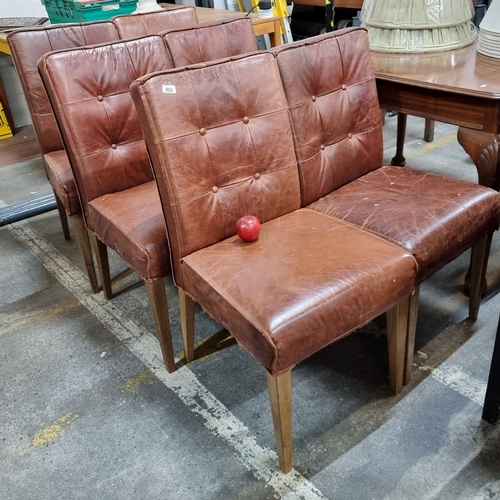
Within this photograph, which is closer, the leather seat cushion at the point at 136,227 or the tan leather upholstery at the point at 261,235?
the tan leather upholstery at the point at 261,235

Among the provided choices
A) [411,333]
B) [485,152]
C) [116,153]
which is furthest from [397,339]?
Result: [116,153]

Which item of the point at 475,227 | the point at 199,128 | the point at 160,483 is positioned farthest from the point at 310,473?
the point at 199,128

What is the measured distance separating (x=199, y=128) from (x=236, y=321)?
1.69 ft

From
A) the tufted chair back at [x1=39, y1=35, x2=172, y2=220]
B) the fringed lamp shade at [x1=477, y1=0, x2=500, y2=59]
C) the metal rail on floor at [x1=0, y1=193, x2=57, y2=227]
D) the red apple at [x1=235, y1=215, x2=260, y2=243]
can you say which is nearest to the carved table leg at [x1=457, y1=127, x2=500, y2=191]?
the fringed lamp shade at [x1=477, y1=0, x2=500, y2=59]

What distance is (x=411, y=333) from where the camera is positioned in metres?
1.53

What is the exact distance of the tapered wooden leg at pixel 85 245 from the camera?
79.7 inches

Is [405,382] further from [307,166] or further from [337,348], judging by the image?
[307,166]

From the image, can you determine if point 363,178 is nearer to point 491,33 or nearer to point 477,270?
point 477,270

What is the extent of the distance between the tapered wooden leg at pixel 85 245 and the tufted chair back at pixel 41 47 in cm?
41

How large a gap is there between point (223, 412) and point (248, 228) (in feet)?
1.88

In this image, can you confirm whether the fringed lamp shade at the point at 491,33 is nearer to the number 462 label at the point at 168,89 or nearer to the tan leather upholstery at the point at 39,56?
the number 462 label at the point at 168,89

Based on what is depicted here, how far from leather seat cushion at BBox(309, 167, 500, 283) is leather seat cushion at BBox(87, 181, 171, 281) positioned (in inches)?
19.7

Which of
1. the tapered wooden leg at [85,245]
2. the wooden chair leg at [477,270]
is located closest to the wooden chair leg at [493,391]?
the wooden chair leg at [477,270]

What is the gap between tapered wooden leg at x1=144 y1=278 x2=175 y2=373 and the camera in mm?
1596
